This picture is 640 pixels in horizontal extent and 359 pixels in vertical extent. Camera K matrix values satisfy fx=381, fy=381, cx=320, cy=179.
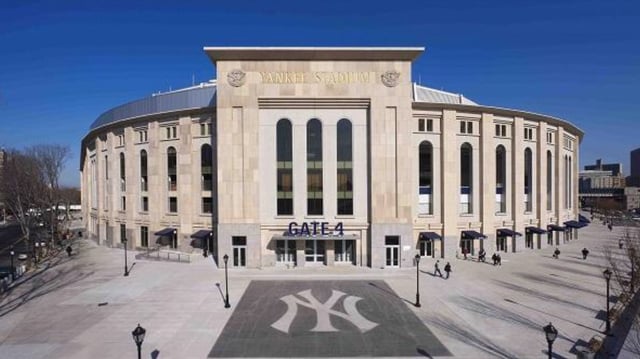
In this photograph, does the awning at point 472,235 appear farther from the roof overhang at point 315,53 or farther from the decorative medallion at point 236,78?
the decorative medallion at point 236,78

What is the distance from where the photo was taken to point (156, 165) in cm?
4566

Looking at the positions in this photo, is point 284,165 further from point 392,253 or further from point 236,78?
point 392,253

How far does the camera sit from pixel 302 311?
957 inches

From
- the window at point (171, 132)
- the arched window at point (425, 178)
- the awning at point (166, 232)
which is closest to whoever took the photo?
the arched window at point (425, 178)

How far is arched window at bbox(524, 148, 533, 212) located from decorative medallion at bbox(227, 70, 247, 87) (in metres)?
34.8

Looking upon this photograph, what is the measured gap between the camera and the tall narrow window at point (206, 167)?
4247cm

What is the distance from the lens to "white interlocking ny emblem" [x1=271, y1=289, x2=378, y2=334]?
2162 centimetres

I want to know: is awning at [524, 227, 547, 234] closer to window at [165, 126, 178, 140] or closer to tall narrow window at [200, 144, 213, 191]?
tall narrow window at [200, 144, 213, 191]

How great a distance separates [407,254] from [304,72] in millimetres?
20336

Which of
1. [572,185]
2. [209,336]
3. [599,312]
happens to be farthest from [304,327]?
[572,185]

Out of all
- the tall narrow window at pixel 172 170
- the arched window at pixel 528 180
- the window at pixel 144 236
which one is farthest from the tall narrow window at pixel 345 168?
the window at pixel 144 236

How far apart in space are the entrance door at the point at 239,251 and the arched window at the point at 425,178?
18972mm

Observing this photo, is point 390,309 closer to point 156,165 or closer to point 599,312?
point 599,312

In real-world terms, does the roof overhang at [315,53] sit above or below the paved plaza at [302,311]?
above
